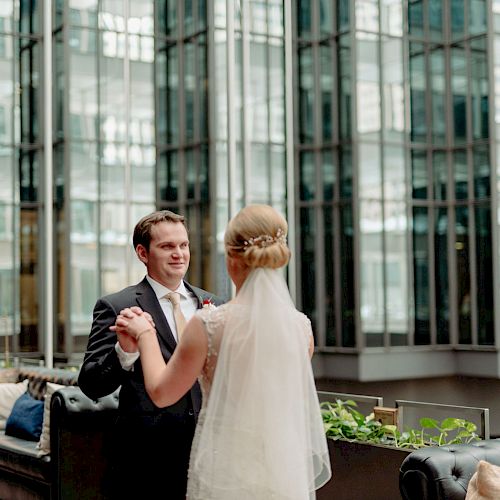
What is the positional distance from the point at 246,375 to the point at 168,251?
572 millimetres

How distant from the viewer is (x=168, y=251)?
9.51 feet

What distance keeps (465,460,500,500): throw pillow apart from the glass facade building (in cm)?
1166

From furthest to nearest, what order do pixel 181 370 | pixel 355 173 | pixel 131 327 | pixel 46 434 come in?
1. pixel 355 173
2. pixel 46 434
3. pixel 131 327
4. pixel 181 370

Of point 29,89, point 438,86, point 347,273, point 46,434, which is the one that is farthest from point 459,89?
point 46,434

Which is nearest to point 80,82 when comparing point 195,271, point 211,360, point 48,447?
point 195,271

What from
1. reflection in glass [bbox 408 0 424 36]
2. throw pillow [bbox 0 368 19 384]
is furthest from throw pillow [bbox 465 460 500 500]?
reflection in glass [bbox 408 0 424 36]

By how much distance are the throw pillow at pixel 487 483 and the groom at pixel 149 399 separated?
1016 millimetres

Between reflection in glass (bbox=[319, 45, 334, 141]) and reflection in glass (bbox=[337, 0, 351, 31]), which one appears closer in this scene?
reflection in glass (bbox=[337, 0, 351, 31])

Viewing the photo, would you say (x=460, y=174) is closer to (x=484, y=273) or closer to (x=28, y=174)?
(x=484, y=273)

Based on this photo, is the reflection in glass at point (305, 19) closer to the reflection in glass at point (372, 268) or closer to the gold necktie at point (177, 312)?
the reflection in glass at point (372, 268)

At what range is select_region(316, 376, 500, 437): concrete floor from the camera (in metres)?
15.0

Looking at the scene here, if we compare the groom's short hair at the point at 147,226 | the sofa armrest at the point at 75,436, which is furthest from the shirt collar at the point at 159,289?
the sofa armrest at the point at 75,436

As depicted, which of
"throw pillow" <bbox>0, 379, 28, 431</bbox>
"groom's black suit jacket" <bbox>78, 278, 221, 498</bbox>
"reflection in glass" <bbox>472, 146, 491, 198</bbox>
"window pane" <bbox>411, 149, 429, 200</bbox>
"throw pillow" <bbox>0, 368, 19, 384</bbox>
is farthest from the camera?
"window pane" <bbox>411, 149, 429, 200</bbox>

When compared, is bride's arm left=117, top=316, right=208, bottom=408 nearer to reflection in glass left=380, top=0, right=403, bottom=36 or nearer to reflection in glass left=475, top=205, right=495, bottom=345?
reflection in glass left=475, top=205, right=495, bottom=345
